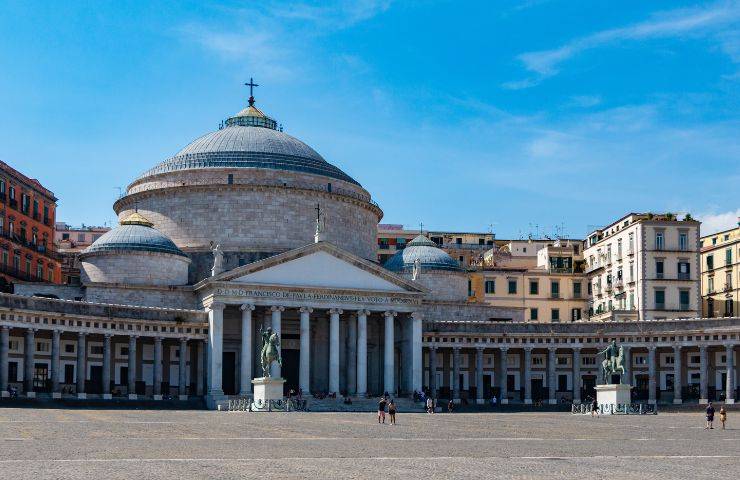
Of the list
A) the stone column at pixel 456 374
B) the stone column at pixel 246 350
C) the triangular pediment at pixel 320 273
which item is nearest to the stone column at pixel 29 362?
the triangular pediment at pixel 320 273

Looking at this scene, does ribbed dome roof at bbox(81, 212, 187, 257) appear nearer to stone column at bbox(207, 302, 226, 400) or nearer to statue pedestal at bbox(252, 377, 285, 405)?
stone column at bbox(207, 302, 226, 400)

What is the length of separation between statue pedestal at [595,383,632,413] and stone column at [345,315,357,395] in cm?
2106

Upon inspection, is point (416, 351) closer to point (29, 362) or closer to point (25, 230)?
point (29, 362)

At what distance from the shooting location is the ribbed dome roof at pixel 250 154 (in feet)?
311

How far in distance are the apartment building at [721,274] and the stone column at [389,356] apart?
3482cm

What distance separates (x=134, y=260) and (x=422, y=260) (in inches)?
1015

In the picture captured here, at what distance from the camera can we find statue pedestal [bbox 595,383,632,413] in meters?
69.8

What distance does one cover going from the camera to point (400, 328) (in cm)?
8988

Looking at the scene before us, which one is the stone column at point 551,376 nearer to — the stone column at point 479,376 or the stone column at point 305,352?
the stone column at point 479,376

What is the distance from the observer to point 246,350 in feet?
268

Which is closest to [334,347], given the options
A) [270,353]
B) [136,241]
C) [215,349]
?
[215,349]

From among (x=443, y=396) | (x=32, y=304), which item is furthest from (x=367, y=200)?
(x=32, y=304)

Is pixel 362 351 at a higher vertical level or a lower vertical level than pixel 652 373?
higher

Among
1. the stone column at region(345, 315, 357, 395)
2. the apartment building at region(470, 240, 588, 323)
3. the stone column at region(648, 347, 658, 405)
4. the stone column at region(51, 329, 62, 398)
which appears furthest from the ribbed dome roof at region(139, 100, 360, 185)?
the stone column at region(648, 347, 658, 405)
